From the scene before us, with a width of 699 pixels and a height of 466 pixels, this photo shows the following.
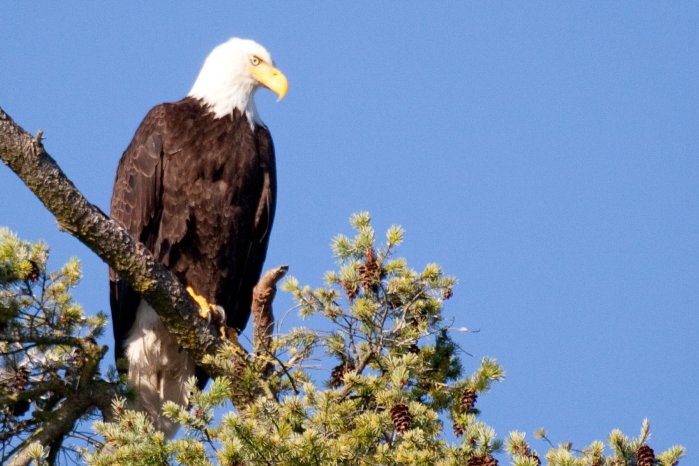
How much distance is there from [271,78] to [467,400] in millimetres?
2969

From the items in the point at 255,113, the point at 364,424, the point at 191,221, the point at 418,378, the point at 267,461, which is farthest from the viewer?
the point at 255,113

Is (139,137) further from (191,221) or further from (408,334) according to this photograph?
(408,334)

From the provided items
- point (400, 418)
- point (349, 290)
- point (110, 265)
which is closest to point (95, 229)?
point (110, 265)

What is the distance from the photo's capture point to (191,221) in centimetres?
626

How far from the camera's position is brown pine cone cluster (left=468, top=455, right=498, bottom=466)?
12.9ft

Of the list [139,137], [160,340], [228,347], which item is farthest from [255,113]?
[228,347]

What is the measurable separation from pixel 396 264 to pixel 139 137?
2257 millimetres

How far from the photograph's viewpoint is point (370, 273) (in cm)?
465

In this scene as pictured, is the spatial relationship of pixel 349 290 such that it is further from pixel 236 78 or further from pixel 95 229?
pixel 236 78

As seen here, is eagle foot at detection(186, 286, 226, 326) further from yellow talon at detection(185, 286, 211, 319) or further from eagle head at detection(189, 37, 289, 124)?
eagle head at detection(189, 37, 289, 124)

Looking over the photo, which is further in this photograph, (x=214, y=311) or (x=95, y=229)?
(x=214, y=311)

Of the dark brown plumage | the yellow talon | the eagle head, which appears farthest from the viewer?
the eagle head

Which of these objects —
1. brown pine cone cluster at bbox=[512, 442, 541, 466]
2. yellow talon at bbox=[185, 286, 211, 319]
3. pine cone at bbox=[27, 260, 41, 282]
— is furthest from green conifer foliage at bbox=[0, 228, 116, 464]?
brown pine cone cluster at bbox=[512, 442, 541, 466]

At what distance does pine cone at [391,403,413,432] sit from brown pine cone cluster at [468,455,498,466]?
0.93 feet
